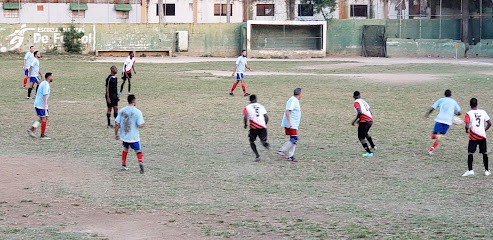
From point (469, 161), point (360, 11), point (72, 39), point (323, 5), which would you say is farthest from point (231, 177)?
point (360, 11)

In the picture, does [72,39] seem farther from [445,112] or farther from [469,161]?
[469,161]

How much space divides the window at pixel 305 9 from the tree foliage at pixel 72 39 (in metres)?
22.4

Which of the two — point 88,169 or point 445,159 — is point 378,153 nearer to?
point 445,159

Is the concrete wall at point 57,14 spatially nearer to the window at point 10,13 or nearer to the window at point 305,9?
the window at point 10,13

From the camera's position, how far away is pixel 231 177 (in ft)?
46.0

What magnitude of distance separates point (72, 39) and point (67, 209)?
1624 inches

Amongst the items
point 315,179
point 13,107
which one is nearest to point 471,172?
point 315,179

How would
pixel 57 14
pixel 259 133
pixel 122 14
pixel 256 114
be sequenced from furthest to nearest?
1. pixel 122 14
2. pixel 57 14
3. pixel 259 133
4. pixel 256 114

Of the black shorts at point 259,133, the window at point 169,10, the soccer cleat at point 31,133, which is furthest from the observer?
the window at point 169,10

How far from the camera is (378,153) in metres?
16.6

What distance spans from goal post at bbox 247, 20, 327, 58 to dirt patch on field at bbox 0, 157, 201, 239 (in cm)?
4036

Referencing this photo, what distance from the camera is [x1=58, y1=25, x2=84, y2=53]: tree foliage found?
167 ft

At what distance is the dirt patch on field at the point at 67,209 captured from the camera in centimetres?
1024

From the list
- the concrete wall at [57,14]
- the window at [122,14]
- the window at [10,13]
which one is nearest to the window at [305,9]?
the window at [122,14]
